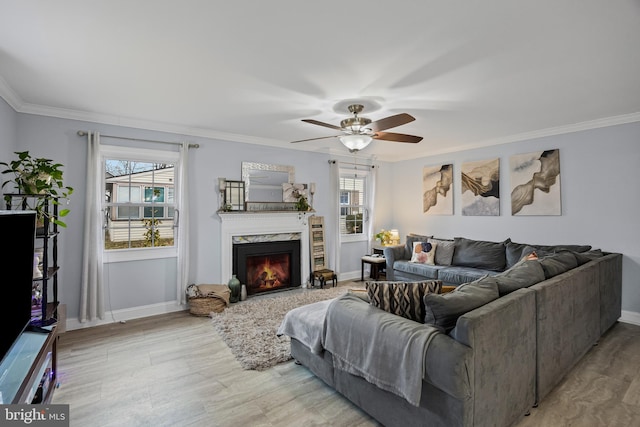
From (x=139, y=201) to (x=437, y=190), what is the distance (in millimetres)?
4921

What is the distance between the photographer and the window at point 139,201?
396 cm

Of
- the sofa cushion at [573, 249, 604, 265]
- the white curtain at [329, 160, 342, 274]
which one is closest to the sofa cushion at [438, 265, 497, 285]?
the sofa cushion at [573, 249, 604, 265]

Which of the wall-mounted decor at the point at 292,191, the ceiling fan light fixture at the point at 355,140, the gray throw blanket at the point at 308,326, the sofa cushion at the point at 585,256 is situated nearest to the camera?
the gray throw blanket at the point at 308,326

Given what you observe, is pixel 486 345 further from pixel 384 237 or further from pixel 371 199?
pixel 371 199

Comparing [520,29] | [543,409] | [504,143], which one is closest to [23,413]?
[543,409]

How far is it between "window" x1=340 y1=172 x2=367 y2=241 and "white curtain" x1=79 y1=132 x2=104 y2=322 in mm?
3894

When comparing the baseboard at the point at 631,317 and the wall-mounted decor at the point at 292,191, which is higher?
the wall-mounted decor at the point at 292,191

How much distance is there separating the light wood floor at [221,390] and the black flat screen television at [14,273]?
0.83 m

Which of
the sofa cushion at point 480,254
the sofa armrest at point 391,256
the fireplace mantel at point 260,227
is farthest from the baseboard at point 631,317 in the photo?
the fireplace mantel at point 260,227

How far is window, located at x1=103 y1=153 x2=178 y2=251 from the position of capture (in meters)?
3.96

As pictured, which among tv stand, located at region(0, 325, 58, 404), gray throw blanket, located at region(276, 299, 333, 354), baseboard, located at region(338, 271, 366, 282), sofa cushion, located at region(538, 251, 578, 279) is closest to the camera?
tv stand, located at region(0, 325, 58, 404)

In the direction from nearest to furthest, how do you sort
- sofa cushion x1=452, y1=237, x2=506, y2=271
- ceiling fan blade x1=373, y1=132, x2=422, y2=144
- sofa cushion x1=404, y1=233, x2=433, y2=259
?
ceiling fan blade x1=373, y1=132, x2=422, y2=144, sofa cushion x1=452, y1=237, x2=506, y2=271, sofa cushion x1=404, y1=233, x2=433, y2=259

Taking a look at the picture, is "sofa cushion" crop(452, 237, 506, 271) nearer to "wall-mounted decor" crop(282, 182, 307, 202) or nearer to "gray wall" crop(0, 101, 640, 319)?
"gray wall" crop(0, 101, 640, 319)

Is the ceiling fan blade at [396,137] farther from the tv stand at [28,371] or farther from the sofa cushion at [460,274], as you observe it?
the tv stand at [28,371]
